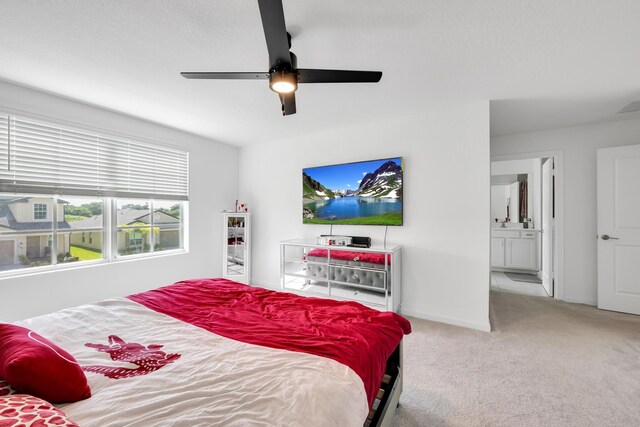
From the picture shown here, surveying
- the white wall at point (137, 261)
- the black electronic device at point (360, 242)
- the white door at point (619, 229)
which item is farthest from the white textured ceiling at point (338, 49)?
the black electronic device at point (360, 242)

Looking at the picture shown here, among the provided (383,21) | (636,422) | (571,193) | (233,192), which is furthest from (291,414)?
(571,193)

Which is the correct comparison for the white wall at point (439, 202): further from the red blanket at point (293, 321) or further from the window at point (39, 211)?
the window at point (39, 211)

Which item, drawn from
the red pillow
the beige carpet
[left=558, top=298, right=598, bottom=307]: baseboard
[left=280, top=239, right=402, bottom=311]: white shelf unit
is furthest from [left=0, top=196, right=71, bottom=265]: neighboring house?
[left=558, top=298, right=598, bottom=307]: baseboard

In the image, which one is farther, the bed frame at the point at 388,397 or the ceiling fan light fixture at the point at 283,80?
the ceiling fan light fixture at the point at 283,80

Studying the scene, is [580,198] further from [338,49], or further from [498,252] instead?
[338,49]

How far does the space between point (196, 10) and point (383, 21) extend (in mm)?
1136

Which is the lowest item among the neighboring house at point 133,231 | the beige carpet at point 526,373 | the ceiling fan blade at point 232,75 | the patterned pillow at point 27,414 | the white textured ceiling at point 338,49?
the beige carpet at point 526,373

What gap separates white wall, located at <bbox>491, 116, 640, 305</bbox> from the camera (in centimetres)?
349

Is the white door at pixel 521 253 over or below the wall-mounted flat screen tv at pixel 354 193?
below

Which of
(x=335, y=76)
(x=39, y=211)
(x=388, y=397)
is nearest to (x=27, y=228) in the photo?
(x=39, y=211)

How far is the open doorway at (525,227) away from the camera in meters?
3.92

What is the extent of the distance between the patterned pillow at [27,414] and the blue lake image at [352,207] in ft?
10.1

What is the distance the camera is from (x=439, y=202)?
10.0 feet

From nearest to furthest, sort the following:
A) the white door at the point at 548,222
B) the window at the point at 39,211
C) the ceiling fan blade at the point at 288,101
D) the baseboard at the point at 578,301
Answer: the ceiling fan blade at the point at 288,101
the window at the point at 39,211
the baseboard at the point at 578,301
the white door at the point at 548,222
